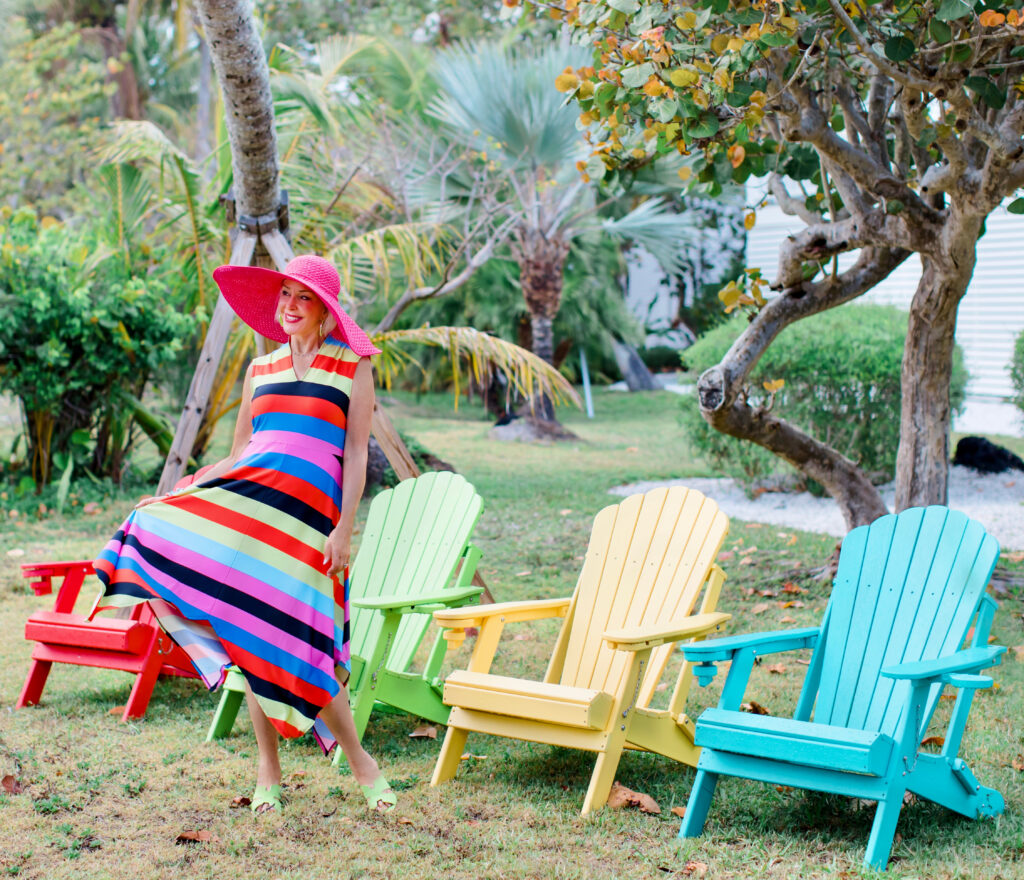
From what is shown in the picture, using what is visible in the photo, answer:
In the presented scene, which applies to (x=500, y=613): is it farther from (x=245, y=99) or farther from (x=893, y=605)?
(x=245, y=99)

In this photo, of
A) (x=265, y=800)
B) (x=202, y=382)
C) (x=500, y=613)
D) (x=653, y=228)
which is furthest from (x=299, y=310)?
(x=653, y=228)

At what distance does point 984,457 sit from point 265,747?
8215mm

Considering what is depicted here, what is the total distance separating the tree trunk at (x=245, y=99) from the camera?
4324 mm

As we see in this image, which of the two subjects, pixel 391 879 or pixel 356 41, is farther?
pixel 356 41

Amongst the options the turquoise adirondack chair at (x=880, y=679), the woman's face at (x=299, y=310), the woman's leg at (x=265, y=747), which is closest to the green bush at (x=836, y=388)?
the turquoise adirondack chair at (x=880, y=679)

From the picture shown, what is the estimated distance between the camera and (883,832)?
9.22 ft

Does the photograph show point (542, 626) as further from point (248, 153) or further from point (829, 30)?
point (829, 30)

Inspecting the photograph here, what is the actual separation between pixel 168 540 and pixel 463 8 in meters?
19.3

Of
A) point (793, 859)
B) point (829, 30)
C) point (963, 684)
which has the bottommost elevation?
point (793, 859)

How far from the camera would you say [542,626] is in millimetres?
5781

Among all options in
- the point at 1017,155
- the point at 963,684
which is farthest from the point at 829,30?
the point at 963,684

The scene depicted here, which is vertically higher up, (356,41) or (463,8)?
(463,8)

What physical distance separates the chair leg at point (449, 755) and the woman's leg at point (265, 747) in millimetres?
550

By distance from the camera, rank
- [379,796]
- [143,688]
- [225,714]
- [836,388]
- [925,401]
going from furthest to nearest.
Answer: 1. [836,388]
2. [925,401]
3. [143,688]
4. [225,714]
5. [379,796]
